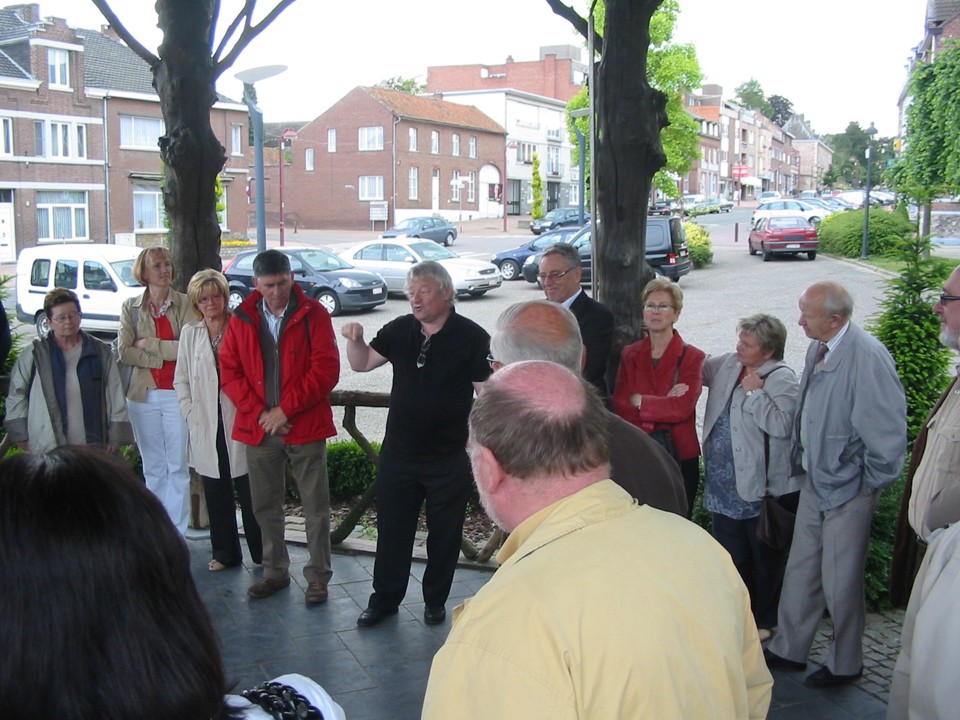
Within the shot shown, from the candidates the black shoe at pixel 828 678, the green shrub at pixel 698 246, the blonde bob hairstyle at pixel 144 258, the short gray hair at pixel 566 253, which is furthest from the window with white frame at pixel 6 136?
the black shoe at pixel 828 678

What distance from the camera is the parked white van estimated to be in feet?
62.3

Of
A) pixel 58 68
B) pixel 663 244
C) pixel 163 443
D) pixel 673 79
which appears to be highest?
pixel 58 68

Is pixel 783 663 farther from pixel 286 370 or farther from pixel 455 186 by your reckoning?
pixel 455 186

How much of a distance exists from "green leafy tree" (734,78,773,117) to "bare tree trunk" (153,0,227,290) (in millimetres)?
150527

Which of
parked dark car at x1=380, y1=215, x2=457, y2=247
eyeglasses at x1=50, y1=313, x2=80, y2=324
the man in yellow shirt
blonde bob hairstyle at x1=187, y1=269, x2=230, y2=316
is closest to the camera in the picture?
the man in yellow shirt

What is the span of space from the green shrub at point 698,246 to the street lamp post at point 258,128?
68.9 feet

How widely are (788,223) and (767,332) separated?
2997 cm

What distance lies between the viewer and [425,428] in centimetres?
479

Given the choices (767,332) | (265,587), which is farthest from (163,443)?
(767,332)

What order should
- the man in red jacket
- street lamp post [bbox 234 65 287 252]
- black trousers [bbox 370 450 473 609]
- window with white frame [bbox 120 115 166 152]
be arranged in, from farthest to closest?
1. window with white frame [bbox 120 115 166 152]
2. street lamp post [bbox 234 65 287 252]
3. the man in red jacket
4. black trousers [bbox 370 450 473 609]

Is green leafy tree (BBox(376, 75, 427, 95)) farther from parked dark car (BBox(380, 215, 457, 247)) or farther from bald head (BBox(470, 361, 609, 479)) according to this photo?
bald head (BBox(470, 361, 609, 479))

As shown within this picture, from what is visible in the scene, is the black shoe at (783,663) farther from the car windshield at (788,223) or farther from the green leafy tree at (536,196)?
the green leafy tree at (536,196)

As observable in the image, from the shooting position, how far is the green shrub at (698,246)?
1227 inches

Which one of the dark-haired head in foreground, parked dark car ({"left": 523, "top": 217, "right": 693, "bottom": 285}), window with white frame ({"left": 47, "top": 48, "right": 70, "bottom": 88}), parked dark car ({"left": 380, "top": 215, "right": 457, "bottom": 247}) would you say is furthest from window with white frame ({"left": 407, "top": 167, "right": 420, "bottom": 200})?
the dark-haired head in foreground
